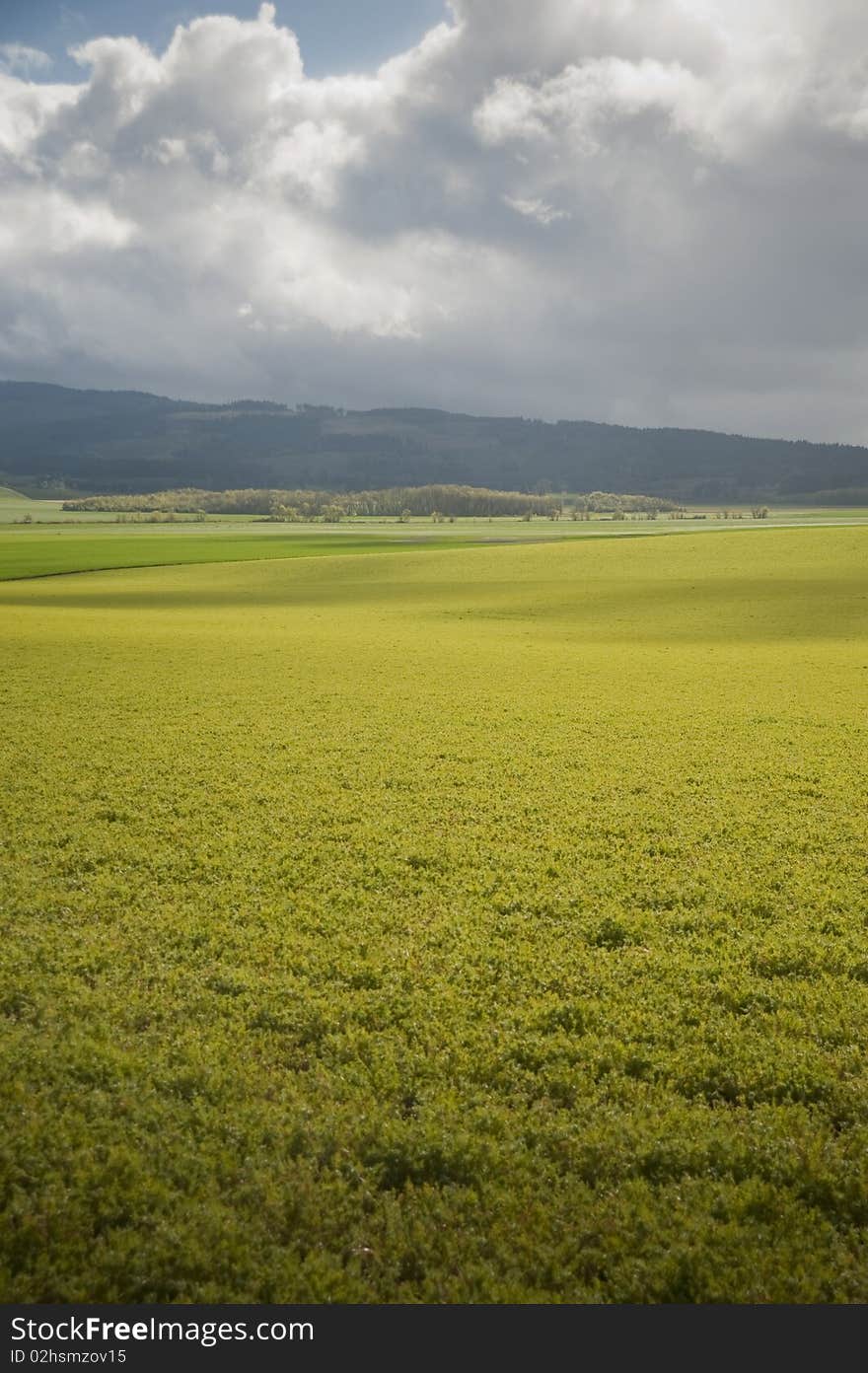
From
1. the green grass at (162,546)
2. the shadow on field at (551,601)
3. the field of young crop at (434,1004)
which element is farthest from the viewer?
the green grass at (162,546)

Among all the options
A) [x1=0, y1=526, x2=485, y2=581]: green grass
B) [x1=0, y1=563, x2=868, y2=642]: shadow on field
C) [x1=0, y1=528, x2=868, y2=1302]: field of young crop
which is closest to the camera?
[x1=0, y1=528, x2=868, y2=1302]: field of young crop

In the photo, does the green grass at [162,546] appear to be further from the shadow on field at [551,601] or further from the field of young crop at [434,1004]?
the field of young crop at [434,1004]

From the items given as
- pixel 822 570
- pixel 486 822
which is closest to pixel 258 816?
pixel 486 822

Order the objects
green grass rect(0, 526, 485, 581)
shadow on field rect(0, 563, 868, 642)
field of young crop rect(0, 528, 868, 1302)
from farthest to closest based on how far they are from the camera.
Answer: green grass rect(0, 526, 485, 581)
shadow on field rect(0, 563, 868, 642)
field of young crop rect(0, 528, 868, 1302)

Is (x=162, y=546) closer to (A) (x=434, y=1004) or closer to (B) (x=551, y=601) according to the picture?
(B) (x=551, y=601)

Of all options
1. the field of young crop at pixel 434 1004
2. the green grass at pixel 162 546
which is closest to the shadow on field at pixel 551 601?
the green grass at pixel 162 546

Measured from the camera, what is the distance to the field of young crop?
5.50 meters

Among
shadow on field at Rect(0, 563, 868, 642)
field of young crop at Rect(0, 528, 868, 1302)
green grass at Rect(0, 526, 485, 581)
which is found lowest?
field of young crop at Rect(0, 528, 868, 1302)

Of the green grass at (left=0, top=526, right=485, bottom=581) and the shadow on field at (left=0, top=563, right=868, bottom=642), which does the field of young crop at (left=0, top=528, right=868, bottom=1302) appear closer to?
the shadow on field at (left=0, top=563, right=868, bottom=642)

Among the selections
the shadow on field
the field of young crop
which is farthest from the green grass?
the field of young crop

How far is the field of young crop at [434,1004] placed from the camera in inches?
217

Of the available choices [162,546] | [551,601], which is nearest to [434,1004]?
[551,601]

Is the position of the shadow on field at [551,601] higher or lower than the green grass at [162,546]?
lower

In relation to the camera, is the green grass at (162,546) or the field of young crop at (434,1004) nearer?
the field of young crop at (434,1004)
